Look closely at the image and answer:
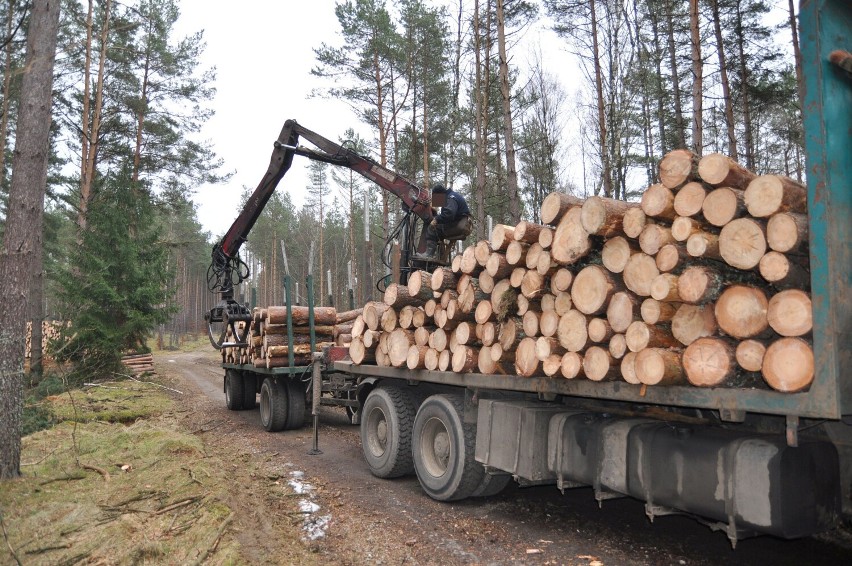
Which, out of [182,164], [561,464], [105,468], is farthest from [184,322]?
[561,464]

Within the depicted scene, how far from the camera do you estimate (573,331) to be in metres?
4.61

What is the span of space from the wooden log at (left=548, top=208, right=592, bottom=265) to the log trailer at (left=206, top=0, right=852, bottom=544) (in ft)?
3.21

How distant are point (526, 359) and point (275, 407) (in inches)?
254

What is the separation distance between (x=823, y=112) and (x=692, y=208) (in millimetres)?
914

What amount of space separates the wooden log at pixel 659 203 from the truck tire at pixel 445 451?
2812 millimetres

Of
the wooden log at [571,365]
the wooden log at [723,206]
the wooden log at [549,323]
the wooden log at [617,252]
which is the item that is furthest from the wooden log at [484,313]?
the wooden log at [723,206]

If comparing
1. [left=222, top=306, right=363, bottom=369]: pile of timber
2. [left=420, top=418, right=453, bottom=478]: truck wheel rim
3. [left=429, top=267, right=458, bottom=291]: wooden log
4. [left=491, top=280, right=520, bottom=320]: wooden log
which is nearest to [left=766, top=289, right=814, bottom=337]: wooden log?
[left=491, top=280, right=520, bottom=320]: wooden log

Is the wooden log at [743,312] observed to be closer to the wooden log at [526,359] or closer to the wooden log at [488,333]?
the wooden log at [526,359]

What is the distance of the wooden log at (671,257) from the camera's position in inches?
154

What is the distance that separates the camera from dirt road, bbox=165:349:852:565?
4.52 m

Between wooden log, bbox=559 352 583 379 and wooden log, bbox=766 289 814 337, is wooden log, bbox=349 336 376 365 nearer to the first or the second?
wooden log, bbox=559 352 583 379

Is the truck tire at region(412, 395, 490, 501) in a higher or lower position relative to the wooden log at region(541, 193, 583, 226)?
lower

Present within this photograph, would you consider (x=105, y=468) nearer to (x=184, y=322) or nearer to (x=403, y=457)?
(x=403, y=457)

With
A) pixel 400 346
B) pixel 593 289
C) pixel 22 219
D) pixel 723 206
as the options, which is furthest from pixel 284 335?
pixel 723 206
